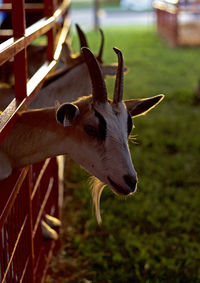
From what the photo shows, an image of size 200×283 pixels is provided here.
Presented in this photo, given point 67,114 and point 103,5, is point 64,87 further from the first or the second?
point 103,5

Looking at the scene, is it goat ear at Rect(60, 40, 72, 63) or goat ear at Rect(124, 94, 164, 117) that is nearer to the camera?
goat ear at Rect(124, 94, 164, 117)

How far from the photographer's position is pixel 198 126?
7254 millimetres

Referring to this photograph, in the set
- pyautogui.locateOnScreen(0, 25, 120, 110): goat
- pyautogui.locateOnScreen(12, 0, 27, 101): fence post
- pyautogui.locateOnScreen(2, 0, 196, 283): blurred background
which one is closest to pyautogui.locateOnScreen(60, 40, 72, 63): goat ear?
pyautogui.locateOnScreen(0, 25, 120, 110): goat

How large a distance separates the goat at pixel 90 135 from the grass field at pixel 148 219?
22 cm

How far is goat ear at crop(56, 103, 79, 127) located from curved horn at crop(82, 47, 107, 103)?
0.11 meters

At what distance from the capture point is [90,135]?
2.68m

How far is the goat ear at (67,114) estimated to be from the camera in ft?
8.27

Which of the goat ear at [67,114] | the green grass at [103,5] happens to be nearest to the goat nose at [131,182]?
the goat ear at [67,114]

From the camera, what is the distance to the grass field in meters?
3.95

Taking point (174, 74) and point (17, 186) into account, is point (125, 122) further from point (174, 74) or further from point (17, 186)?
point (174, 74)

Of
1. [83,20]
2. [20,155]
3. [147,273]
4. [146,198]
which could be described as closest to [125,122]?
[20,155]

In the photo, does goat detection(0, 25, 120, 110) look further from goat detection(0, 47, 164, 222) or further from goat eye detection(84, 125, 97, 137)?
goat eye detection(84, 125, 97, 137)

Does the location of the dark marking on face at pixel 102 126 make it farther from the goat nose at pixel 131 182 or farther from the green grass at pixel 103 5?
the green grass at pixel 103 5

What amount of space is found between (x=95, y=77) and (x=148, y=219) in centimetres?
232
